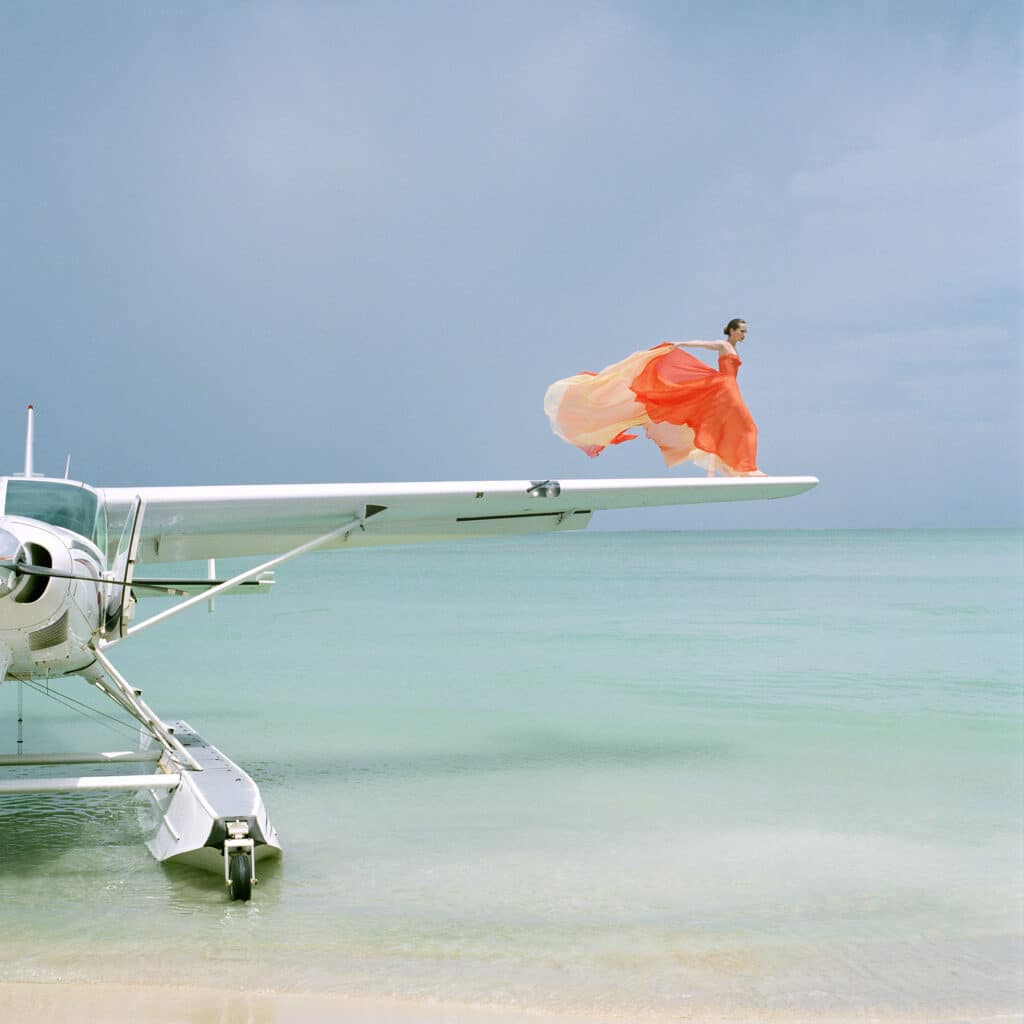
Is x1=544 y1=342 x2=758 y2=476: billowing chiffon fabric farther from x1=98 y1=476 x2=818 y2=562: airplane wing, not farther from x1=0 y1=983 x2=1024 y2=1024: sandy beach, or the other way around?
x1=0 y1=983 x2=1024 y2=1024: sandy beach

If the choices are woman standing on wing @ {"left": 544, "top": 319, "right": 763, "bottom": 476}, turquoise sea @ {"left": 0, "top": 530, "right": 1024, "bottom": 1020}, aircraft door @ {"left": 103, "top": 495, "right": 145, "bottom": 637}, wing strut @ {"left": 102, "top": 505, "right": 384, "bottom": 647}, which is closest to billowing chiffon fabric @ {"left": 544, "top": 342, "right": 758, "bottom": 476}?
woman standing on wing @ {"left": 544, "top": 319, "right": 763, "bottom": 476}

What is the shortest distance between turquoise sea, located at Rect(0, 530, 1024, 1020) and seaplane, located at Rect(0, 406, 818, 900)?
295mm

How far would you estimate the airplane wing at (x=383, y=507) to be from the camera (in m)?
7.14

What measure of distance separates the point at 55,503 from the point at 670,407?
4.55 meters

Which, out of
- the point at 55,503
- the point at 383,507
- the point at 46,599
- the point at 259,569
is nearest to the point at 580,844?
the point at 259,569

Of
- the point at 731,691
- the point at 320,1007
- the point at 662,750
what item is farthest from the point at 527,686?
the point at 320,1007

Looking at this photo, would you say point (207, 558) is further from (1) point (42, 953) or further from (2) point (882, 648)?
(2) point (882, 648)

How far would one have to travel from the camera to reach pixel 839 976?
4031mm

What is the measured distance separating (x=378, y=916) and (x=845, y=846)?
254 cm

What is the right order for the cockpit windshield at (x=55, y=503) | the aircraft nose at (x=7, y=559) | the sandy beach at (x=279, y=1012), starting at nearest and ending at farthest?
1. the sandy beach at (x=279, y=1012)
2. the aircraft nose at (x=7, y=559)
3. the cockpit windshield at (x=55, y=503)

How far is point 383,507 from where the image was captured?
756 cm

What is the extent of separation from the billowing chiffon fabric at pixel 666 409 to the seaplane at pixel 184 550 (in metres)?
0.39

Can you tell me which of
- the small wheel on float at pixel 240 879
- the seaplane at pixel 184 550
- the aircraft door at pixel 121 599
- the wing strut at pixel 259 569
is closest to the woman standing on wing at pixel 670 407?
the seaplane at pixel 184 550

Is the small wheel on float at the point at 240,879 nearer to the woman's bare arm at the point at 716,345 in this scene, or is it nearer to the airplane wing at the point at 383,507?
the airplane wing at the point at 383,507
